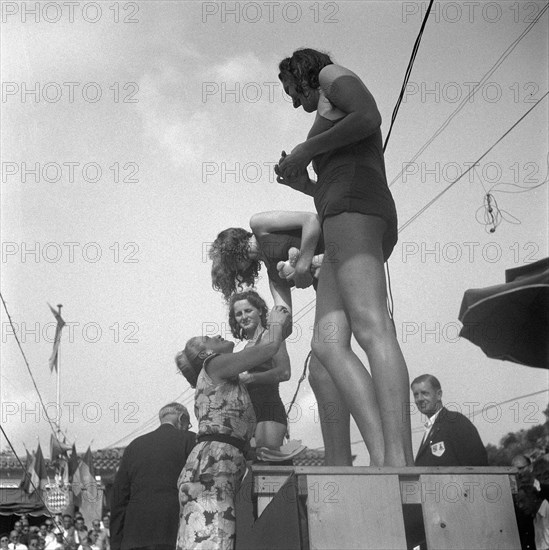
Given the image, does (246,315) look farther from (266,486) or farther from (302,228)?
(266,486)

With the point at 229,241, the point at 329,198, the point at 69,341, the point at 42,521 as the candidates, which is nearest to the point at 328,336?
the point at 329,198

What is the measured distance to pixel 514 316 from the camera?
294 centimetres

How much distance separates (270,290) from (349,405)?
0.68 m

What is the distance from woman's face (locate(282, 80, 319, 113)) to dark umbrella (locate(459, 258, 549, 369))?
0.77 meters

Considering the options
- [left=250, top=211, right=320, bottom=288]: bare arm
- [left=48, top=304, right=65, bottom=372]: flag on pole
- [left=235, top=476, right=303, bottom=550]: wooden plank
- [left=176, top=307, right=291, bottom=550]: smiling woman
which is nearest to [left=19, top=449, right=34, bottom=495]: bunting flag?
[left=48, top=304, right=65, bottom=372]: flag on pole

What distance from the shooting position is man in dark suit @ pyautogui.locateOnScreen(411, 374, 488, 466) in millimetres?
2756

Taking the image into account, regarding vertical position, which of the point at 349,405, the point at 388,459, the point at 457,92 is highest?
the point at 457,92

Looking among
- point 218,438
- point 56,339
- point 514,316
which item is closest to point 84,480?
point 56,339

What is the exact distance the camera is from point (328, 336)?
8.59 ft

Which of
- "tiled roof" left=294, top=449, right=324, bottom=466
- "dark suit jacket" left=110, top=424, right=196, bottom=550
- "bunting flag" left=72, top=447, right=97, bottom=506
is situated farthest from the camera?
"bunting flag" left=72, top=447, right=97, bottom=506

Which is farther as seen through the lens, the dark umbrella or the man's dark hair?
the man's dark hair

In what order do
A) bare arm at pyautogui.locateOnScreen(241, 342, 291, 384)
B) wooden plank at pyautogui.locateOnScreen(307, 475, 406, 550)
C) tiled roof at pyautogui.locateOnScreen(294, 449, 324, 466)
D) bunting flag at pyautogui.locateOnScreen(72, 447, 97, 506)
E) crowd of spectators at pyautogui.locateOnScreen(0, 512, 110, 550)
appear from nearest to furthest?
wooden plank at pyautogui.locateOnScreen(307, 475, 406, 550), bare arm at pyautogui.locateOnScreen(241, 342, 291, 384), tiled roof at pyautogui.locateOnScreen(294, 449, 324, 466), bunting flag at pyautogui.locateOnScreen(72, 447, 97, 506), crowd of spectators at pyautogui.locateOnScreen(0, 512, 110, 550)

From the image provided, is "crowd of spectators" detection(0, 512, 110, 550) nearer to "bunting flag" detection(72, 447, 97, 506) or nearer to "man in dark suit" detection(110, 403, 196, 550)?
"bunting flag" detection(72, 447, 97, 506)

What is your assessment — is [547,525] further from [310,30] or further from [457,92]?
[310,30]
